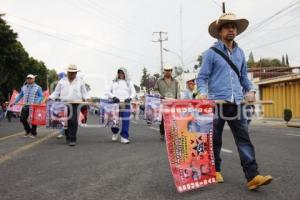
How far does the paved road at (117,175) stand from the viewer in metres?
5.23

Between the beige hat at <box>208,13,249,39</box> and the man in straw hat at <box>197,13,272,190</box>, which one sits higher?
the beige hat at <box>208,13,249,39</box>

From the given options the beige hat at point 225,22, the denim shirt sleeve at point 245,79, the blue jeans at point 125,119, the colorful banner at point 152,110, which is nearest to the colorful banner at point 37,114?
the blue jeans at point 125,119

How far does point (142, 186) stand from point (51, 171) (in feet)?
5.62

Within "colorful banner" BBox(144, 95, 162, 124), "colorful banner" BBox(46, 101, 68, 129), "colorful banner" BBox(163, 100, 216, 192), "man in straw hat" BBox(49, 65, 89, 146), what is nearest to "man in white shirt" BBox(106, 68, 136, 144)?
"colorful banner" BBox(144, 95, 162, 124)

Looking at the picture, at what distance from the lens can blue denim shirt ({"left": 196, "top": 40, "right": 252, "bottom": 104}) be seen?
579cm

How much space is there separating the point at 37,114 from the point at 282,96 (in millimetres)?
29917

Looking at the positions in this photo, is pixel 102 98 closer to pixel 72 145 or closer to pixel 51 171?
pixel 72 145

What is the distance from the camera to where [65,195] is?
519 centimetres

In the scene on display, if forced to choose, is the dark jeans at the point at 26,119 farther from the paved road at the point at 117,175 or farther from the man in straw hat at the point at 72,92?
the paved road at the point at 117,175

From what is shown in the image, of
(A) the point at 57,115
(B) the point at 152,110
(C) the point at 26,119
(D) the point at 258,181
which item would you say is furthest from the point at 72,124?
(D) the point at 258,181

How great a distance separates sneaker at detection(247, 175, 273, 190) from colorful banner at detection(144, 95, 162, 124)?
23.3ft

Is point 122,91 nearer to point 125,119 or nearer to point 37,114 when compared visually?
point 125,119

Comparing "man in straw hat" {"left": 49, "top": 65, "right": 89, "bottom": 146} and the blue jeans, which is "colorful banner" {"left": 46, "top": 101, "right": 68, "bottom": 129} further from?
the blue jeans

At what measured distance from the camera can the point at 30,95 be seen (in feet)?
46.2
